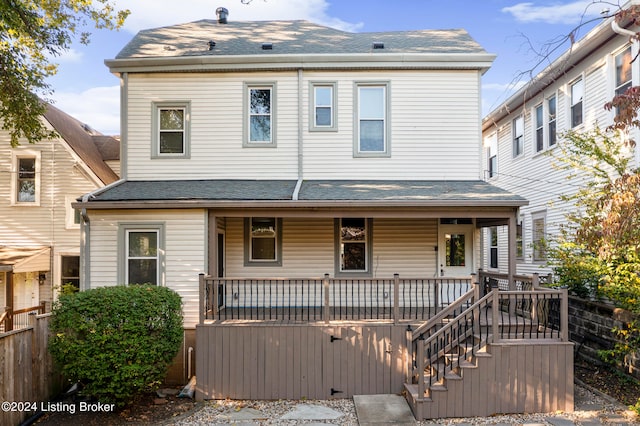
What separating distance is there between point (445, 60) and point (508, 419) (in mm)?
7412

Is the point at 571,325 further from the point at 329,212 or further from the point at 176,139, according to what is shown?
the point at 176,139

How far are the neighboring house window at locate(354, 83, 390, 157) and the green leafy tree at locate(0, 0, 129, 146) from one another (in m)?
5.63

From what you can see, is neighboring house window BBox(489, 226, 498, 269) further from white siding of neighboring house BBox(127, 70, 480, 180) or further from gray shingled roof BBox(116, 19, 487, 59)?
gray shingled roof BBox(116, 19, 487, 59)

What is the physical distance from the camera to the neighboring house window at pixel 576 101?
447 inches

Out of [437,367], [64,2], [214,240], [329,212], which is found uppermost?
[64,2]

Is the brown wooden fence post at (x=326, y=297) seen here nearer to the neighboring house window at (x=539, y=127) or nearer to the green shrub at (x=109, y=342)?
the green shrub at (x=109, y=342)

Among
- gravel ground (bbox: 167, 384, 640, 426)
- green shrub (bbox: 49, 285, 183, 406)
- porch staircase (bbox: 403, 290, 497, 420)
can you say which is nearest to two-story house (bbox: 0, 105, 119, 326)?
green shrub (bbox: 49, 285, 183, 406)

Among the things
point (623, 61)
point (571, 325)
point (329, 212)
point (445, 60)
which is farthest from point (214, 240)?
point (623, 61)

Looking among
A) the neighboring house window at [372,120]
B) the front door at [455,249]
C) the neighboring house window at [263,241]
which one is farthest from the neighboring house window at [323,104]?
the front door at [455,249]

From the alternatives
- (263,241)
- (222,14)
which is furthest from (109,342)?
(222,14)

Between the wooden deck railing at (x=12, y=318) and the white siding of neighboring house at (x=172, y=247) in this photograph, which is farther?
the wooden deck railing at (x=12, y=318)

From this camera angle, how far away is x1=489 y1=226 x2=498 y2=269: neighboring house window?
16.1m

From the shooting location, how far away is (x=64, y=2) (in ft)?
30.7

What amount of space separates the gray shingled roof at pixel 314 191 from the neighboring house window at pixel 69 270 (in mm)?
4847
